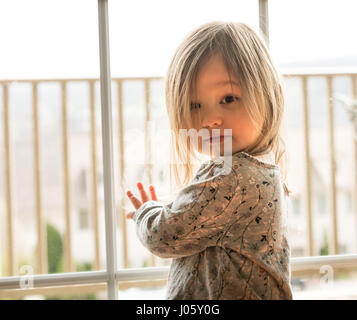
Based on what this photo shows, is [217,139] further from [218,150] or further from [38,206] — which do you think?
[38,206]

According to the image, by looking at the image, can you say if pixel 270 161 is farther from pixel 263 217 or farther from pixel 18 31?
pixel 18 31

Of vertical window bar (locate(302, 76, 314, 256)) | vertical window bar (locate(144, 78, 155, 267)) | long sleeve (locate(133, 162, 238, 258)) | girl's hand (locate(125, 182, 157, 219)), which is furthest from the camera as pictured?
vertical window bar (locate(302, 76, 314, 256))

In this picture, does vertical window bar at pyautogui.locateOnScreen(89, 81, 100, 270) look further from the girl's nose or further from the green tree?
the girl's nose

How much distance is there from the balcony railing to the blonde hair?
19 cm

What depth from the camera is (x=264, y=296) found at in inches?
27.9

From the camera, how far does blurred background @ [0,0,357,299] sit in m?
0.94

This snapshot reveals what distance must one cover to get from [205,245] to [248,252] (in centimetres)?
8

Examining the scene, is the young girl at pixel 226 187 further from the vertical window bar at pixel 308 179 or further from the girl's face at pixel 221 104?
the vertical window bar at pixel 308 179

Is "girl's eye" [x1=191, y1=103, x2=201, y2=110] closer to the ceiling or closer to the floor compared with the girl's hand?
closer to the ceiling

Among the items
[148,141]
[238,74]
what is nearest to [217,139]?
[238,74]

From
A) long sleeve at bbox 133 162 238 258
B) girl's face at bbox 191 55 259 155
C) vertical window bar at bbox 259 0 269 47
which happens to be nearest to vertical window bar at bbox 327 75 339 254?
vertical window bar at bbox 259 0 269 47

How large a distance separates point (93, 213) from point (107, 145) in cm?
35

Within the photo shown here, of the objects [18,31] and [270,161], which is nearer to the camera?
[270,161]

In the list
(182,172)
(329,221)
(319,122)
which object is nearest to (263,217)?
(182,172)
